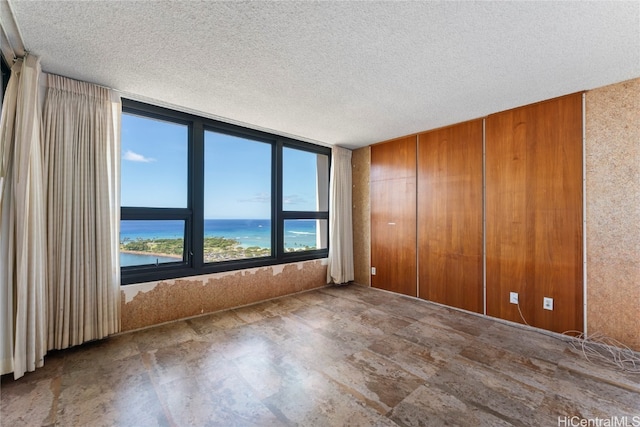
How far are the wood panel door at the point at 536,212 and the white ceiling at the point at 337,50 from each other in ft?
0.99

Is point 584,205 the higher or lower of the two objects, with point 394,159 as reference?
lower

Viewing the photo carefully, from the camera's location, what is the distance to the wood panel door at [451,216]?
10.6 ft

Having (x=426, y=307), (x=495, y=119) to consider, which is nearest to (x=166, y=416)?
(x=426, y=307)

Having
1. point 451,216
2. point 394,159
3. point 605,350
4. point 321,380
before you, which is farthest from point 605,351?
point 394,159

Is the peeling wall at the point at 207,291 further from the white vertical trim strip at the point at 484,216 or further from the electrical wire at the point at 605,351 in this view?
the electrical wire at the point at 605,351

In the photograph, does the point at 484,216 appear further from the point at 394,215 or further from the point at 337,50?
the point at 337,50

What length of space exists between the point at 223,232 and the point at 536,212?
12.2 ft

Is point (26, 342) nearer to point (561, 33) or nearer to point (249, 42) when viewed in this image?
point (249, 42)

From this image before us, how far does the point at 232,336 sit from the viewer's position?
100 inches

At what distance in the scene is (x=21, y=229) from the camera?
6.09 ft

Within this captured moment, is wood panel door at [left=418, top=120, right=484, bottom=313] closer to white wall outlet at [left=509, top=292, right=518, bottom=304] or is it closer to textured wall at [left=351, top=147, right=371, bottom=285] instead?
white wall outlet at [left=509, top=292, right=518, bottom=304]

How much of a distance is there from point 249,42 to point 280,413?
96.8 inches

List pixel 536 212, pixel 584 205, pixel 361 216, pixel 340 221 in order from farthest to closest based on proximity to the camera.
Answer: pixel 361 216 < pixel 340 221 < pixel 536 212 < pixel 584 205

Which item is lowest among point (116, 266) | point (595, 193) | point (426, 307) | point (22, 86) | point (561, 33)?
point (426, 307)
